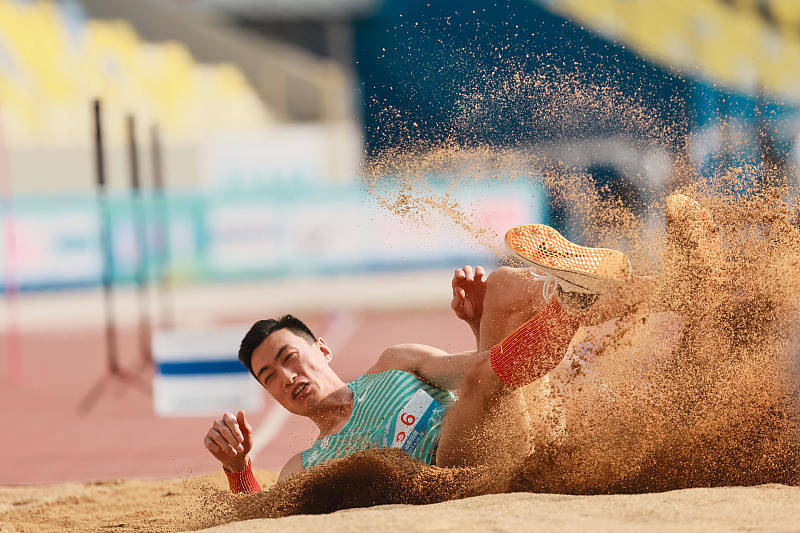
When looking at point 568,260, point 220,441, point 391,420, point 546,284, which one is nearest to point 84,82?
point 220,441

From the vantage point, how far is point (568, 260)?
320 cm

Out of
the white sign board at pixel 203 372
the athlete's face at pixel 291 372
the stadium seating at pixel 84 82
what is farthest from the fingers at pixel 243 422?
the stadium seating at pixel 84 82

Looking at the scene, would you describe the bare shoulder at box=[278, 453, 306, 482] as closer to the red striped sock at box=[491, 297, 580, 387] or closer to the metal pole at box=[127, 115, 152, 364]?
the red striped sock at box=[491, 297, 580, 387]

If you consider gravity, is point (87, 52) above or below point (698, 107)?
above

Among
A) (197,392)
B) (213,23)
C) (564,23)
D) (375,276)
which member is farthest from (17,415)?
(213,23)

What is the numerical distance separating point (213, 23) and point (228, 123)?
1036 cm

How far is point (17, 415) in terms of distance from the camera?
7680 mm

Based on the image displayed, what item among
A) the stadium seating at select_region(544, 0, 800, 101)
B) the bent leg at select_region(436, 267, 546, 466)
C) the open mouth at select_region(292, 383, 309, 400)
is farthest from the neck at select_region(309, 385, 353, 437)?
the stadium seating at select_region(544, 0, 800, 101)

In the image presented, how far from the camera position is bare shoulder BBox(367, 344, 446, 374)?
12.3 ft

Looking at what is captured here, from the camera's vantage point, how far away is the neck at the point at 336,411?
3.71 m

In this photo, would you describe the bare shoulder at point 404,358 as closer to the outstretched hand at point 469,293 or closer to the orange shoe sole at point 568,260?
the outstretched hand at point 469,293

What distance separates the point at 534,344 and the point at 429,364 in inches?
28.0

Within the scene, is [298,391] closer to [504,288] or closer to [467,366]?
[467,366]

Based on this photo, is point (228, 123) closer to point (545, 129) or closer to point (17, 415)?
point (17, 415)
